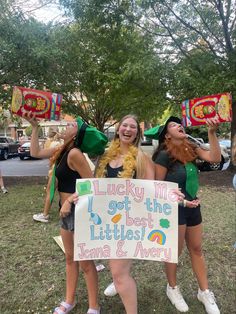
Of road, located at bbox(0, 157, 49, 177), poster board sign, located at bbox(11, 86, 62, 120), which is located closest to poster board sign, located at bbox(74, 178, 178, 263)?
poster board sign, located at bbox(11, 86, 62, 120)

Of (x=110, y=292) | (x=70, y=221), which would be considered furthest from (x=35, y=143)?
(x=110, y=292)

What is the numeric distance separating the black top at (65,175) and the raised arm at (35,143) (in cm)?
33

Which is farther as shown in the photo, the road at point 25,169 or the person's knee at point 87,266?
the road at point 25,169

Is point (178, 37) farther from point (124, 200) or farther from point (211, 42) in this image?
point (124, 200)

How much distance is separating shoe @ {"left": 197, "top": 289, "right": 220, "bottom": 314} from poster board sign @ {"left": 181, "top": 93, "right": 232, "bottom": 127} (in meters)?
1.61

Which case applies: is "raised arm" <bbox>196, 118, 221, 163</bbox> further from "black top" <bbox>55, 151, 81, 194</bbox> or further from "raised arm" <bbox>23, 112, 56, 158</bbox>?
"raised arm" <bbox>23, 112, 56, 158</bbox>

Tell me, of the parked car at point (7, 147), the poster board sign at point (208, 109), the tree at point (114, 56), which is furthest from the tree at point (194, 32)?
the parked car at point (7, 147)

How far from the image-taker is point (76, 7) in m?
8.67

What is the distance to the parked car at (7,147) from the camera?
2386cm

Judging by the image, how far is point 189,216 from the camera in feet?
9.24

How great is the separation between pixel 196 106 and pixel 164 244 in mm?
1499

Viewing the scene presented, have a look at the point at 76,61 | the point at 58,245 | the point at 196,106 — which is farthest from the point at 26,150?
the point at 196,106

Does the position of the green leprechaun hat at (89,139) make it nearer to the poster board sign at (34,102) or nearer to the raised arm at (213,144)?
the poster board sign at (34,102)

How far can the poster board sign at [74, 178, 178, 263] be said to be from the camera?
247cm
